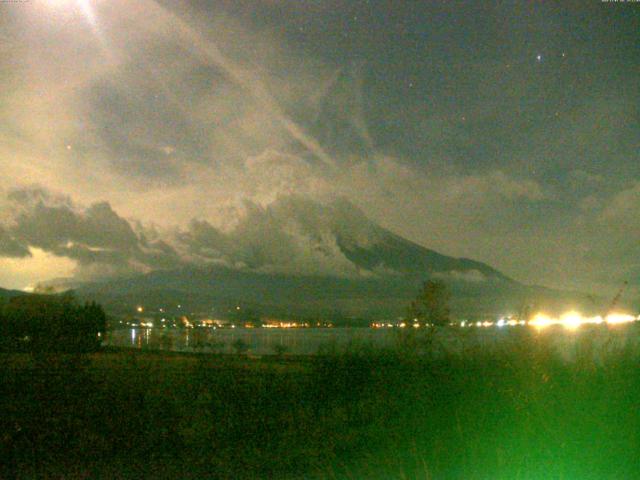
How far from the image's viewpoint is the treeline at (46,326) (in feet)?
56.7

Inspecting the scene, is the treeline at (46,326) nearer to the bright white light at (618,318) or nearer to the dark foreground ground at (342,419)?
the dark foreground ground at (342,419)

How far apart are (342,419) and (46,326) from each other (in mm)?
7256

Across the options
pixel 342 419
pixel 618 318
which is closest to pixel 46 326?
pixel 342 419

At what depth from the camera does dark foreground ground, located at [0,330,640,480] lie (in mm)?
11289

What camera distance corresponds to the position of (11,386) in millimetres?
16656

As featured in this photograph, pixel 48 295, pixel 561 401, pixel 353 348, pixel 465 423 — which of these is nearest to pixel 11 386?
pixel 48 295

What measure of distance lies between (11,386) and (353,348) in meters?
7.96

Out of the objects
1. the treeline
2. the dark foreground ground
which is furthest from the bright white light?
the treeline

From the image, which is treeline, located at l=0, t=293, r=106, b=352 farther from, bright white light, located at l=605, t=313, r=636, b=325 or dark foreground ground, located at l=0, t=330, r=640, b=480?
bright white light, located at l=605, t=313, r=636, b=325

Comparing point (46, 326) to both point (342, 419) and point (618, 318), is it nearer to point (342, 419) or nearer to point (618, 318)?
point (342, 419)

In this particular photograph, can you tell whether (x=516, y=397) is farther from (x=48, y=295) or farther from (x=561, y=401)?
(x=48, y=295)

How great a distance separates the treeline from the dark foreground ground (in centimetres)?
39

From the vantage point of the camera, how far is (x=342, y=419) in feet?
50.6

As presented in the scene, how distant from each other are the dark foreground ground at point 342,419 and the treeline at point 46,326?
0.39 metres
